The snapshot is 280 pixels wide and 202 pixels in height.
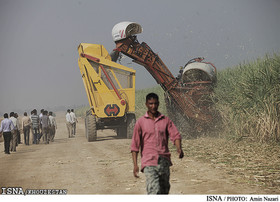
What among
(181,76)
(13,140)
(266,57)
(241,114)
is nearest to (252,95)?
(241,114)

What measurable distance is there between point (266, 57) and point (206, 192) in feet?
24.2

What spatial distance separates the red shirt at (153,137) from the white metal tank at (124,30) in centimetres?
1024

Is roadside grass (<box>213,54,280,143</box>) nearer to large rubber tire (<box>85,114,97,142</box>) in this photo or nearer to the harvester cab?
the harvester cab

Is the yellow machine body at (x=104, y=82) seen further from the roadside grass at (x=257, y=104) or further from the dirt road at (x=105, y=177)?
the dirt road at (x=105, y=177)

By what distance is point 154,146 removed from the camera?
4676 millimetres

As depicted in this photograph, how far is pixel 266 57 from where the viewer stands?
12.1 m

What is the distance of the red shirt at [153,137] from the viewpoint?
15.3 ft

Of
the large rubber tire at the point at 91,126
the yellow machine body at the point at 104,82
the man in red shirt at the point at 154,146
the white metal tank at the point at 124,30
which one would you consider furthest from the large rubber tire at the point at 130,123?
the man in red shirt at the point at 154,146

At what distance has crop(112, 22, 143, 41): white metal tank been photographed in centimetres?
1463

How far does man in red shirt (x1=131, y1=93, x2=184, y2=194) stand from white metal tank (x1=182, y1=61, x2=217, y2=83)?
10256 mm

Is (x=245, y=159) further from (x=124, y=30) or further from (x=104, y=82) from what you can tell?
(x=104, y=82)

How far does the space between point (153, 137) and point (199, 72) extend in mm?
10664

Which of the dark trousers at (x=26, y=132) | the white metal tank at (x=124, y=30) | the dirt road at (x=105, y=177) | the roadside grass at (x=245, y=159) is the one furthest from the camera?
the dark trousers at (x=26, y=132)

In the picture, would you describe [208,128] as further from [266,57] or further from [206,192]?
[206,192]
